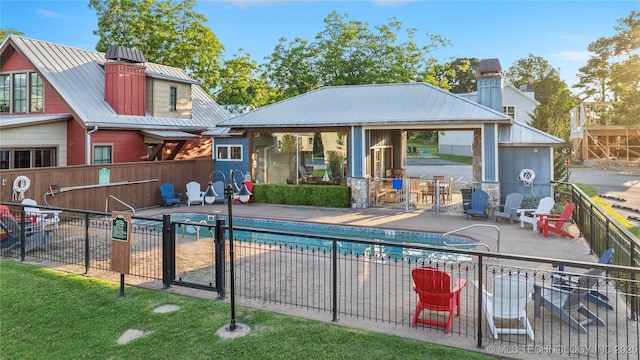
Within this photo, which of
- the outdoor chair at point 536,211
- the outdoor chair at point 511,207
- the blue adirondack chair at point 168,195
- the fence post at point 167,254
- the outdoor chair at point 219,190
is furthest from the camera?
the outdoor chair at point 219,190

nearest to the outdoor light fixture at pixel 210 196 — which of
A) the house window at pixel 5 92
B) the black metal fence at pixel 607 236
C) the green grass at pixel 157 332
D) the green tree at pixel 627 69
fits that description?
the green grass at pixel 157 332

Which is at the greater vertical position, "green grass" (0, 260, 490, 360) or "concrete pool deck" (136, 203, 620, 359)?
"concrete pool deck" (136, 203, 620, 359)

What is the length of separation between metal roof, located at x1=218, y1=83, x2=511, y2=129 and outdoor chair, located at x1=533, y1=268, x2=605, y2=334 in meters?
9.44

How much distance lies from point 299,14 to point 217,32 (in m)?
9.89

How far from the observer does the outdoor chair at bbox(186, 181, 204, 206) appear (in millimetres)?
18109

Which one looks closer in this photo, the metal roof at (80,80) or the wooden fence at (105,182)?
the wooden fence at (105,182)

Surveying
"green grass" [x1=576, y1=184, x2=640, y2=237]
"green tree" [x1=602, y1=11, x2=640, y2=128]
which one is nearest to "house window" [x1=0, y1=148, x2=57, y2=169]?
"green grass" [x1=576, y1=184, x2=640, y2=237]

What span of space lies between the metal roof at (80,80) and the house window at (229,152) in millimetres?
3022

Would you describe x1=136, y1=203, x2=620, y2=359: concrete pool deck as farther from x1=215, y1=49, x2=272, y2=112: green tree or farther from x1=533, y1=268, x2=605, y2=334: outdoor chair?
x1=215, y1=49, x2=272, y2=112: green tree

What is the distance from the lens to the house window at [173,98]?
22.1m

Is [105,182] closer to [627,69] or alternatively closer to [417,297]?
[417,297]

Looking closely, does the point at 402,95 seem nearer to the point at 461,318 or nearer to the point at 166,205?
the point at 166,205

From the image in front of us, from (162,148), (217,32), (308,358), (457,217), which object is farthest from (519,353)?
(217,32)

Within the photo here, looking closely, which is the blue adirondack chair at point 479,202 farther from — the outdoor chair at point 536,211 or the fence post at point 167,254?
the fence post at point 167,254
